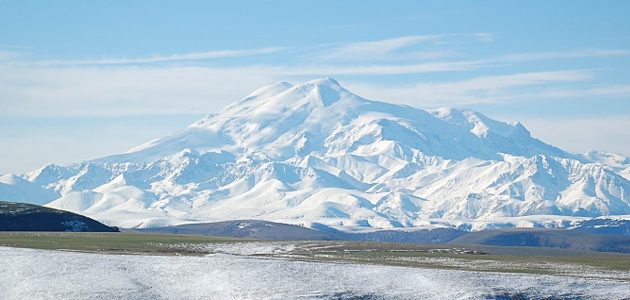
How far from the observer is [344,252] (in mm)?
115125

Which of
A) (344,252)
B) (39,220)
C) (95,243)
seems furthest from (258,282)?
(39,220)

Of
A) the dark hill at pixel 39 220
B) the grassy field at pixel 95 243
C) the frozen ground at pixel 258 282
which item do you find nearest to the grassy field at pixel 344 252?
the grassy field at pixel 95 243

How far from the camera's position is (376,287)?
254 ft

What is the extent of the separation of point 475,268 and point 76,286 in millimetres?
37103

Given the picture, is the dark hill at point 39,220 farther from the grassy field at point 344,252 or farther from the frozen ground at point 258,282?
the frozen ground at point 258,282

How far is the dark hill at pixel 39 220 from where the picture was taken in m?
154

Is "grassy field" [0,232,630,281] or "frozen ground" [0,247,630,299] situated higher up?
"grassy field" [0,232,630,281]

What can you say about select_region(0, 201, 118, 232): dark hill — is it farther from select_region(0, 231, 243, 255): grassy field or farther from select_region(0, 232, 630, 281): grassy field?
select_region(0, 232, 630, 281): grassy field

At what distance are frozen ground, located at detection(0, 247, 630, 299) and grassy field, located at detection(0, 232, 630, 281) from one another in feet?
31.5

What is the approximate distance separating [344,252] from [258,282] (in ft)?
123

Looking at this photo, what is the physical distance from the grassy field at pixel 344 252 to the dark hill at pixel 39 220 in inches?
984

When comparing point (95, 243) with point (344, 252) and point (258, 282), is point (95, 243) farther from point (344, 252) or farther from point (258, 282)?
point (258, 282)

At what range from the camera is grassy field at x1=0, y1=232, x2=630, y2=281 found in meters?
95.3

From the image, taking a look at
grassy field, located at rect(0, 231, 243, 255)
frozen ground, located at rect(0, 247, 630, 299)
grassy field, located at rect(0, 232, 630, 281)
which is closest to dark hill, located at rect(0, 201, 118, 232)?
grassy field, located at rect(0, 231, 243, 255)
